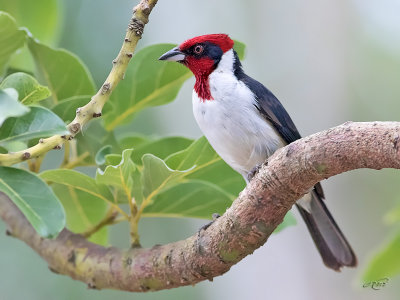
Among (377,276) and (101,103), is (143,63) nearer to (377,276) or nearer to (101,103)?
(101,103)

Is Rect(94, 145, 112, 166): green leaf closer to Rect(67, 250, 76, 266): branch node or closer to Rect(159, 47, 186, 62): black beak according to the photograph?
Rect(67, 250, 76, 266): branch node

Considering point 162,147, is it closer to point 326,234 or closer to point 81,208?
point 81,208

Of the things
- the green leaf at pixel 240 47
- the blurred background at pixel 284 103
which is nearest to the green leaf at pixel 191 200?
the green leaf at pixel 240 47

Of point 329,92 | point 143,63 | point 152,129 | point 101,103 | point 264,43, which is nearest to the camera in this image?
point 101,103

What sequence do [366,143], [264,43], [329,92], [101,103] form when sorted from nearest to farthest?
[366,143] → [101,103] → [329,92] → [264,43]

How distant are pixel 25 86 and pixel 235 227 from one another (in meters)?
0.65

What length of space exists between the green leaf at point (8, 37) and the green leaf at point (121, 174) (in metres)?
0.48

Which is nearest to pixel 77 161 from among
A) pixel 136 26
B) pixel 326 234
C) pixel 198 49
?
pixel 136 26

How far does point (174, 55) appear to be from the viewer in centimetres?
247

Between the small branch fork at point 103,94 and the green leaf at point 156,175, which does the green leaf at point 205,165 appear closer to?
the green leaf at point 156,175

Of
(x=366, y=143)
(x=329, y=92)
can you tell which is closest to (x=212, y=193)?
(x=366, y=143)

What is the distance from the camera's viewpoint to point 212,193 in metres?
2.06

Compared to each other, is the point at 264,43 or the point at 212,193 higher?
the point at 212,193

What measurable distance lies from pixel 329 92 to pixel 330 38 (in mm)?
711
